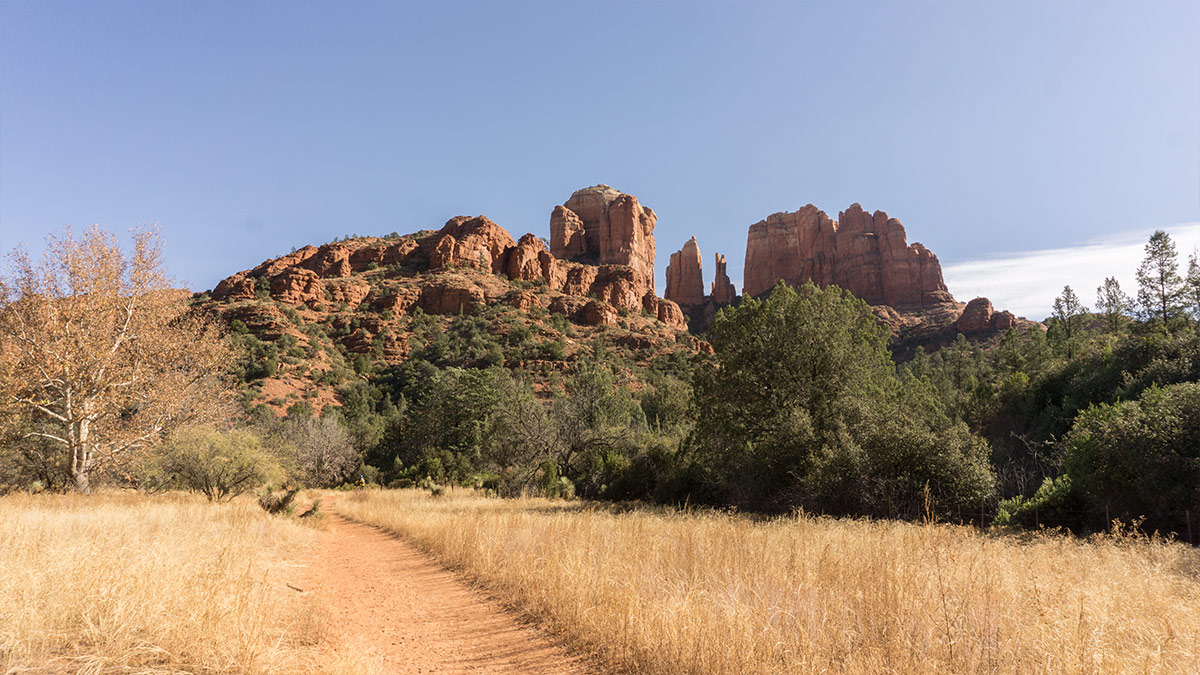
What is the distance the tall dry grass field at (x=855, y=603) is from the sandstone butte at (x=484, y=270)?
266 feet

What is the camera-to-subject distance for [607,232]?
5487 inches

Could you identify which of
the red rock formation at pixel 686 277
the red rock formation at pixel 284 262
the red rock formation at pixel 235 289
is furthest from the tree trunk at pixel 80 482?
the red rock formation at pixel 686 277

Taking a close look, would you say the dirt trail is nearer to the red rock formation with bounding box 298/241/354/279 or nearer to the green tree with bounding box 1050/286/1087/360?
the green tree with bounding box 1050/286/1087/360

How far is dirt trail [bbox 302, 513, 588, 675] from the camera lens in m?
4.59

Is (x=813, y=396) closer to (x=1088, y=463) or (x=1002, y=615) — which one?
(x=1088, y=463)

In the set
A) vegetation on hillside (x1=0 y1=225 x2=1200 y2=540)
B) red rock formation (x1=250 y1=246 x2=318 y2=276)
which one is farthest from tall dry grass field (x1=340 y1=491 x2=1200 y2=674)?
red rock formation (x1=250 y1=246 x2=318 y2=276)

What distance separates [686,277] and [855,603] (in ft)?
487

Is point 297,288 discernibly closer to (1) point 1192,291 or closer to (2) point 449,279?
(2) point 449,279

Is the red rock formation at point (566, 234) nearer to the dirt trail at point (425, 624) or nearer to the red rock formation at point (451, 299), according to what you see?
the red rock formation at point (451, 299)

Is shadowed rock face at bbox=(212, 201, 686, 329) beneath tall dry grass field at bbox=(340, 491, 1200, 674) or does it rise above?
above

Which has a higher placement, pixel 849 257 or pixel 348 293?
pixel 849 257

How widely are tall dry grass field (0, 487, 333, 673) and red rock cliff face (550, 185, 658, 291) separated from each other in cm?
12946

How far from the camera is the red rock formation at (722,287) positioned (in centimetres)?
14481

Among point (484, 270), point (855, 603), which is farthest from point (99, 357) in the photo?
point (484, 270)
